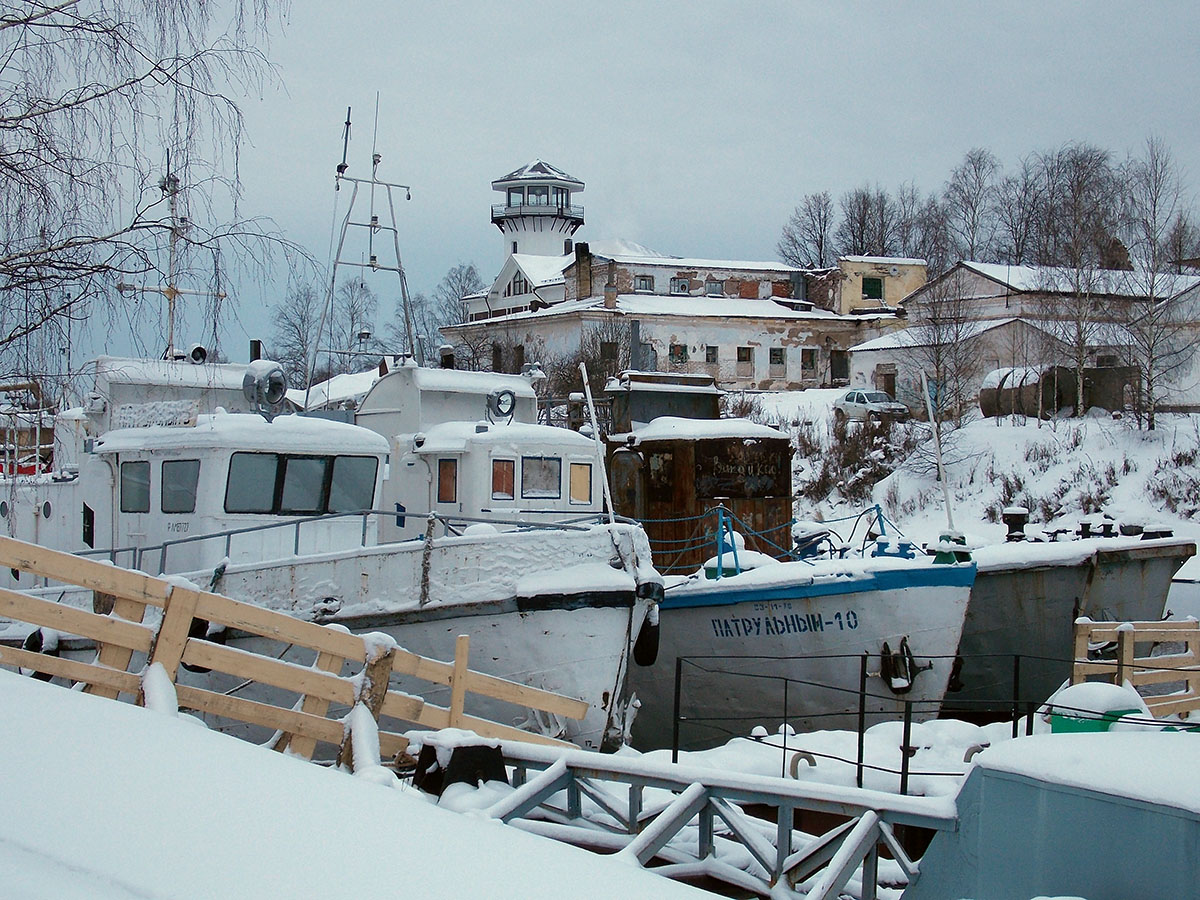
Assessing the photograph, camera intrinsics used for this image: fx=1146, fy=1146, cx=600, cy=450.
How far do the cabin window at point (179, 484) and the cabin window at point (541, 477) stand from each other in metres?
3.58

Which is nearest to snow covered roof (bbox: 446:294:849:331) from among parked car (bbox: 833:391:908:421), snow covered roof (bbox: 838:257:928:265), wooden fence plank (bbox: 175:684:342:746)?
snow covered roof (bbox: 838:257:928:265)

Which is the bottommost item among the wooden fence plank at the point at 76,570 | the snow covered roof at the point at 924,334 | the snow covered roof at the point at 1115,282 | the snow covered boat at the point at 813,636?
the snow covered boat at the point at 813,636

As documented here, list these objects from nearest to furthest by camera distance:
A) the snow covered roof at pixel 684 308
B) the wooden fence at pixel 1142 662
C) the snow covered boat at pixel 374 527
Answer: the snow covered boat at pixel 374 527 → the wooden fence at pixel 1142 662 → the snow covered roof at pixel 684 308

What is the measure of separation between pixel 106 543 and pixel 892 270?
4512 cm

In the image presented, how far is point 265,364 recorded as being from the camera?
12.2 meters

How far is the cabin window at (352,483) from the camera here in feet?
37.7

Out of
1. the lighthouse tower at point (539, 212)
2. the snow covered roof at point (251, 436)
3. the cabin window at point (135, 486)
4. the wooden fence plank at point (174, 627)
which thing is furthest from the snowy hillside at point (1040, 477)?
the lighthouse tower at point (539, 212)

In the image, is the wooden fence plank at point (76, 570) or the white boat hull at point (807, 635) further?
the white boat hull at point (807, 635)

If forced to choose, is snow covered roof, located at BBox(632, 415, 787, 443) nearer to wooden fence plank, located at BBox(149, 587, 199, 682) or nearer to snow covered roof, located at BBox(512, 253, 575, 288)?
wooden fence plank, located at BBox(149, 587, 199, 682)

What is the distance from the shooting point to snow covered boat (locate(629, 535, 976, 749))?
1193cm

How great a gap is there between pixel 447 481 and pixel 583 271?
35782 millimetres

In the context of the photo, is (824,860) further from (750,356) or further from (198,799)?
(750,356)

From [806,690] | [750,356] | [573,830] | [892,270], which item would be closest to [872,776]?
[806,690]

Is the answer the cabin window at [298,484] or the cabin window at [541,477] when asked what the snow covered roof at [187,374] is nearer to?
the cabin window at [298,484]
